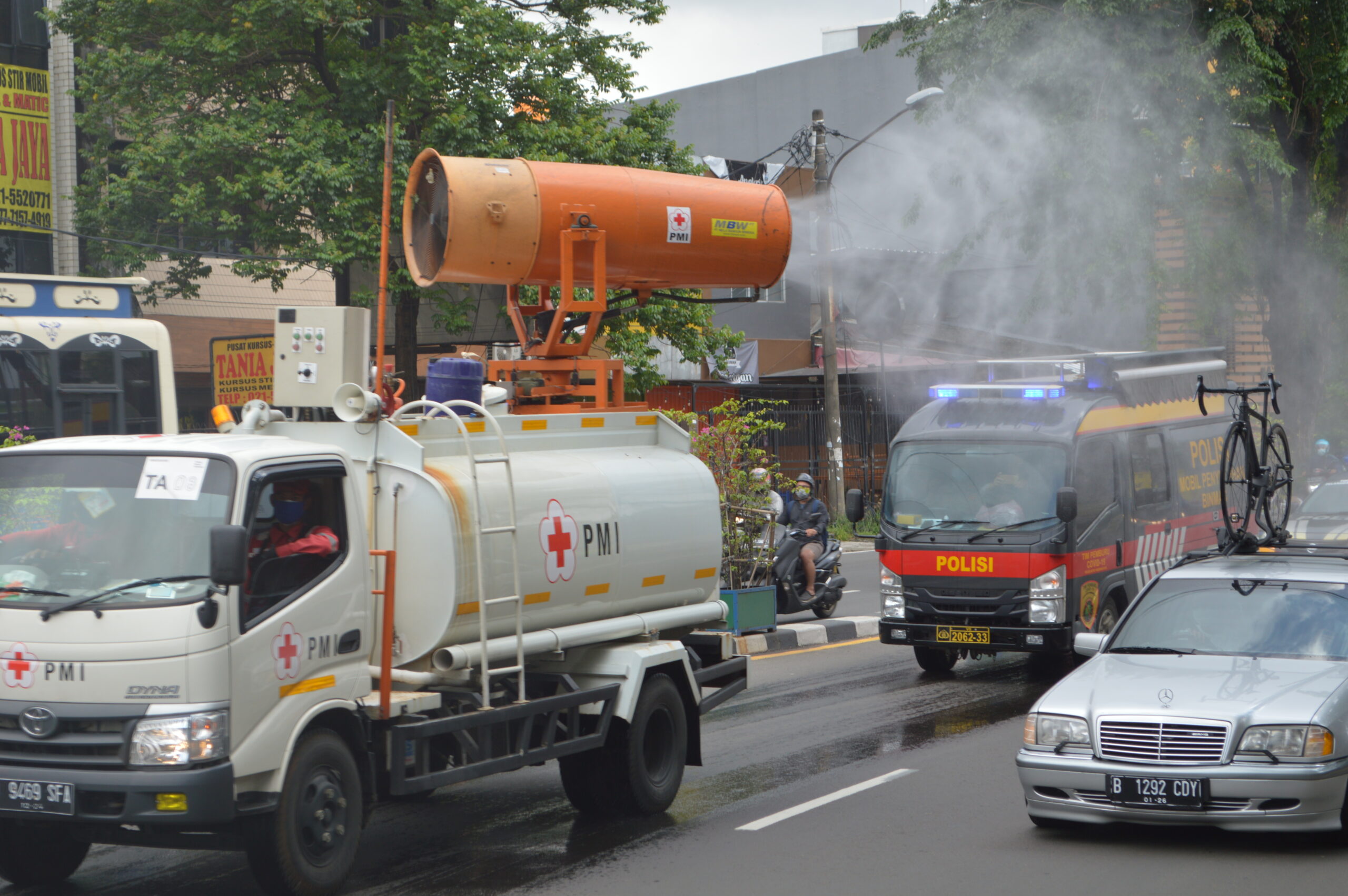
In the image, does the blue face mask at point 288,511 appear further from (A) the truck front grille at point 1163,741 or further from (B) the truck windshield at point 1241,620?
(B) the truck windshield at point 1241,620

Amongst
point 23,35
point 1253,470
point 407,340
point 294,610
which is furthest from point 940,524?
point 23,35

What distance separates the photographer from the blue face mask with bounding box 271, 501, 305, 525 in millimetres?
6012

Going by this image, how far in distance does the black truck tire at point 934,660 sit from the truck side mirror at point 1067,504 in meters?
2.10

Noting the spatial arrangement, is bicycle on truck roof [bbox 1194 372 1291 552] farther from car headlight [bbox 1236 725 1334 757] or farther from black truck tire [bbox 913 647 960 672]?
black truck tire [bbox 913 647 960 672]

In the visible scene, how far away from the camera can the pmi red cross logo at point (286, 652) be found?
18.9 ft

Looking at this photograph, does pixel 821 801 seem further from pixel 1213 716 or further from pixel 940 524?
pixel 940 524

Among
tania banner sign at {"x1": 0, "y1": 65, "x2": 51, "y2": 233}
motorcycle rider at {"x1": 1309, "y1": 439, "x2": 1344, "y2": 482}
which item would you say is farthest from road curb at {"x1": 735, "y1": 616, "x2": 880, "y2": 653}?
tania banner sign at {"x1": 0, "y1": 65, "x2": 51, "y2": 233}

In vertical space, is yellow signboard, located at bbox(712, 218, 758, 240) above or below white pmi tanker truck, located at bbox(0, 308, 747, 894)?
above

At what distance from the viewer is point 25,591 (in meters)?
5.67

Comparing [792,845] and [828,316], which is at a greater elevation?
[828,316]

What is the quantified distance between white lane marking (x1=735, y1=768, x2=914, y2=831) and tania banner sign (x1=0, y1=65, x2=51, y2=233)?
20.2m

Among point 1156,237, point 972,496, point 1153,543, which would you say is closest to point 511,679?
point 972,496

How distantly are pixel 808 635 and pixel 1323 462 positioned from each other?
1669 centimetres

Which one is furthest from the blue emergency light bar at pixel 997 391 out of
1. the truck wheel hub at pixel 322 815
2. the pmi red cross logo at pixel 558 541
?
the truck wheel hub at pixel 322 815
